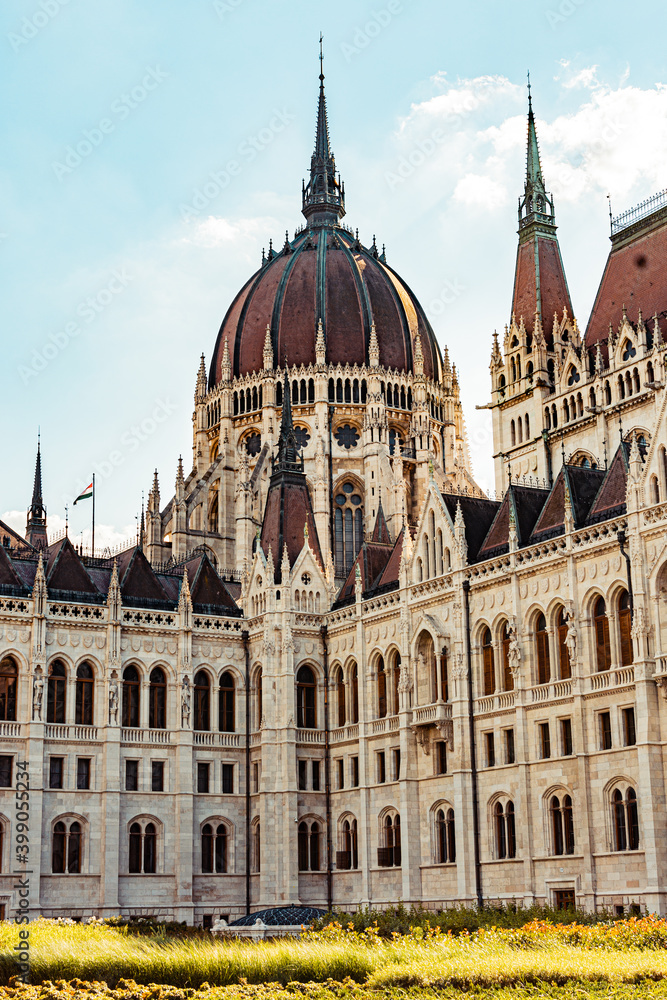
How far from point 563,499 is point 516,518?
223cm

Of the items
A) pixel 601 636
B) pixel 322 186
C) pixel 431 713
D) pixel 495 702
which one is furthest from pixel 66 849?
pixel 322 186

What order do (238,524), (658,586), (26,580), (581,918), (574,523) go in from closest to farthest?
1. (581,918)
2. (658,586)
3. (574,523)
4. (26,580)
5. (238,524)

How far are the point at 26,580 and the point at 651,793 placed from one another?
29.8 meters

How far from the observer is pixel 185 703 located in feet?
199

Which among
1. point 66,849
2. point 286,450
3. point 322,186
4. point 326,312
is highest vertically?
point 322,186

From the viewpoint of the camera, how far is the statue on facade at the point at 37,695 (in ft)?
187

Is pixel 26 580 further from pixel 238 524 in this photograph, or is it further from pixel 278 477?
pixel 238 524

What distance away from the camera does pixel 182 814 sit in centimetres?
5941

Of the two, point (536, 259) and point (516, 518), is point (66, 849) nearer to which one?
point (516, 518)

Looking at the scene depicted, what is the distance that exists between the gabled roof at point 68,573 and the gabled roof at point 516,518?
18.3m

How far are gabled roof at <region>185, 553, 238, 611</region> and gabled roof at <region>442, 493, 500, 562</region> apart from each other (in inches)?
542

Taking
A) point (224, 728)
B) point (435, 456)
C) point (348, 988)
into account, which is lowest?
point (348, 988)

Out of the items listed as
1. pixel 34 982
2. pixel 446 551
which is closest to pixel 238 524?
pixel 446 551

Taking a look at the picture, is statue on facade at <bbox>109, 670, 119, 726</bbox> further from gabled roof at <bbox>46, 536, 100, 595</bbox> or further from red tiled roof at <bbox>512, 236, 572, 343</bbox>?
red tiled roof at <bbox>512, 236, 572, 343</bbox>
